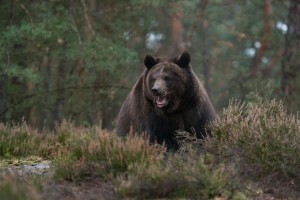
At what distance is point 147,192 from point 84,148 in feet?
4.56

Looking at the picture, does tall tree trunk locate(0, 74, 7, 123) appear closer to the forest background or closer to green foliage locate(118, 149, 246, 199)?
the forest background

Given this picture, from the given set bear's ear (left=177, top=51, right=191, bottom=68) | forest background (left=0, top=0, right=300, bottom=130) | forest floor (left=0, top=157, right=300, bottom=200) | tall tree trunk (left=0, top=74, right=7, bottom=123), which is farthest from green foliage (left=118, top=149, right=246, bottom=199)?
tall tree trunk (left=0, top=74, right=7, bottom=123)

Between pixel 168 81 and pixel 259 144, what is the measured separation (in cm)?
218

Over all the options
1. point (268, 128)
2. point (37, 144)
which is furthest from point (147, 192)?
point (37, 144)

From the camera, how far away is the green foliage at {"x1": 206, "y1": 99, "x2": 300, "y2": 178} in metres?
7.89

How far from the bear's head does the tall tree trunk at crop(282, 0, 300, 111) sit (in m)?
12.2

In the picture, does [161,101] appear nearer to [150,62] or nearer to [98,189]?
[150,62]

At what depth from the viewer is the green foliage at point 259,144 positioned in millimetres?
7891

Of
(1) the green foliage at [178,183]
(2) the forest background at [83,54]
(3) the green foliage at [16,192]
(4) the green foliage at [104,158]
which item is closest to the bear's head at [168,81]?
(4) the green foliage at [104,158]

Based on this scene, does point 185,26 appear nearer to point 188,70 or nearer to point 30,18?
point 30,18

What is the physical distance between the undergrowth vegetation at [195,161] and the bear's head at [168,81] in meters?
0.59

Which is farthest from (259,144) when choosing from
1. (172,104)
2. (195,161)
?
(172,104)

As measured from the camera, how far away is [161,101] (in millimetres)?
9797

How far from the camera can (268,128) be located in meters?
8.39
